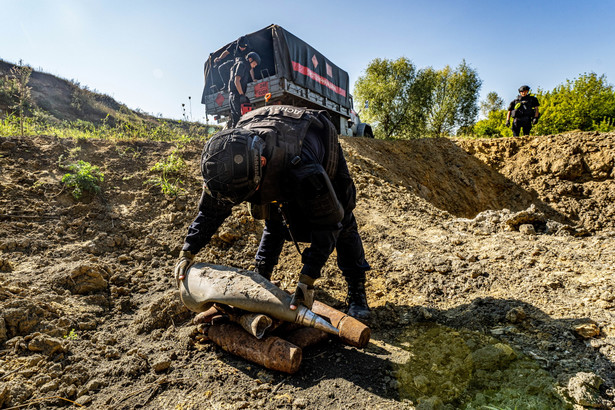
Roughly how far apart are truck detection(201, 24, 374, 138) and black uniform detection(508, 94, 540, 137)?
5304mm

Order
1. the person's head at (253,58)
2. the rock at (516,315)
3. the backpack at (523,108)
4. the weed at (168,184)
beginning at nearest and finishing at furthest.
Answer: the rock at (516,315) < the weed at (168,184) < the person's head at (253,58) < the backpack at (523,108)

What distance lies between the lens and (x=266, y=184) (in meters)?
1.79

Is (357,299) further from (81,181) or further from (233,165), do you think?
(81,181)

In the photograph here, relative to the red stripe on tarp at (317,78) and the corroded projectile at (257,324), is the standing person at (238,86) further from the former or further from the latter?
the corroded projectile at (257,324)

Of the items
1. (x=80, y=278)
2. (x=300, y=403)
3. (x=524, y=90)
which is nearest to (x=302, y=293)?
(x=300, y=403)

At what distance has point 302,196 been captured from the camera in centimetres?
173

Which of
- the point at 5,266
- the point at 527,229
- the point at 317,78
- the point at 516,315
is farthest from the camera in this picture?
the point at 317,78

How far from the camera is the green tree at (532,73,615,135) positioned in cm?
1067

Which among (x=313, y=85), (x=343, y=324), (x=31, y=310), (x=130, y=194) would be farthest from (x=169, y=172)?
(x=313, y=85)

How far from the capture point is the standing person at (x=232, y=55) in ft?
24.7

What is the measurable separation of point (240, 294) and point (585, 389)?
1765 mm

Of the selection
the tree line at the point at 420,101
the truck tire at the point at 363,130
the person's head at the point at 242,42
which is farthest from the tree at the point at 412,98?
the person's head at the point at 242,42

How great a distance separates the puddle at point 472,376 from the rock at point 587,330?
36 centimetres

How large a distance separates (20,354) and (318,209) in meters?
2.02
